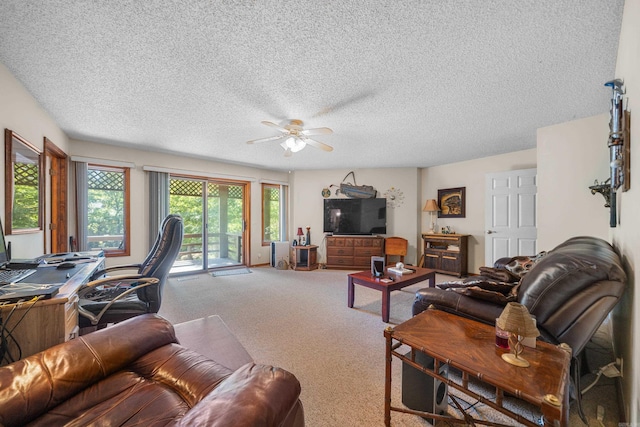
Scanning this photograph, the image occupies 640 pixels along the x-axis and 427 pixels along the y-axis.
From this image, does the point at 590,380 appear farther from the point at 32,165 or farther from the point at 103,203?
the point at 103,203

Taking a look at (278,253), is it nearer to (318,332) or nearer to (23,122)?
(318,332)

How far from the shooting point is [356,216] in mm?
5742

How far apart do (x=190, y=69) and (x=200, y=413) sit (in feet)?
7.04

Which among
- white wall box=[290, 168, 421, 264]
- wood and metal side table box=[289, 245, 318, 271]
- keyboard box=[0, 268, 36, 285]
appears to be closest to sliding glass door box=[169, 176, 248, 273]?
wood and metal side table box=[289, 245, 318, 271]

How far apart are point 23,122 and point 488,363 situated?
381 cm

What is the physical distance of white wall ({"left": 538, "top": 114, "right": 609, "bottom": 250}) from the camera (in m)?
2.65

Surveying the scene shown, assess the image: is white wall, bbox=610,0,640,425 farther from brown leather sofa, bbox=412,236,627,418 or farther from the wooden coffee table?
the wooden coffee table

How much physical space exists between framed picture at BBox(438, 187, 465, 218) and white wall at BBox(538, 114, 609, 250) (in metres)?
2.06

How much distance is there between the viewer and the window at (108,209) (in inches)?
156

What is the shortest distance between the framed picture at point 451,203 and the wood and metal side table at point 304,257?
2.88 meters

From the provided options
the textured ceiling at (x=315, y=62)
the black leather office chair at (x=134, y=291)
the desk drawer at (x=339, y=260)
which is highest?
the textured ceiling at (x=315, y=62)

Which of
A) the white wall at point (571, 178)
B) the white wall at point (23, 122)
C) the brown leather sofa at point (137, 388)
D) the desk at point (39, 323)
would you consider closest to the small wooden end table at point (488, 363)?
the brown leather sofa at point (137, 388)

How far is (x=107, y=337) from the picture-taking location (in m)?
1.13

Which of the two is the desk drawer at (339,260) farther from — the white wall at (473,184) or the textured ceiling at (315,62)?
the textured ceiling at (315,62)
